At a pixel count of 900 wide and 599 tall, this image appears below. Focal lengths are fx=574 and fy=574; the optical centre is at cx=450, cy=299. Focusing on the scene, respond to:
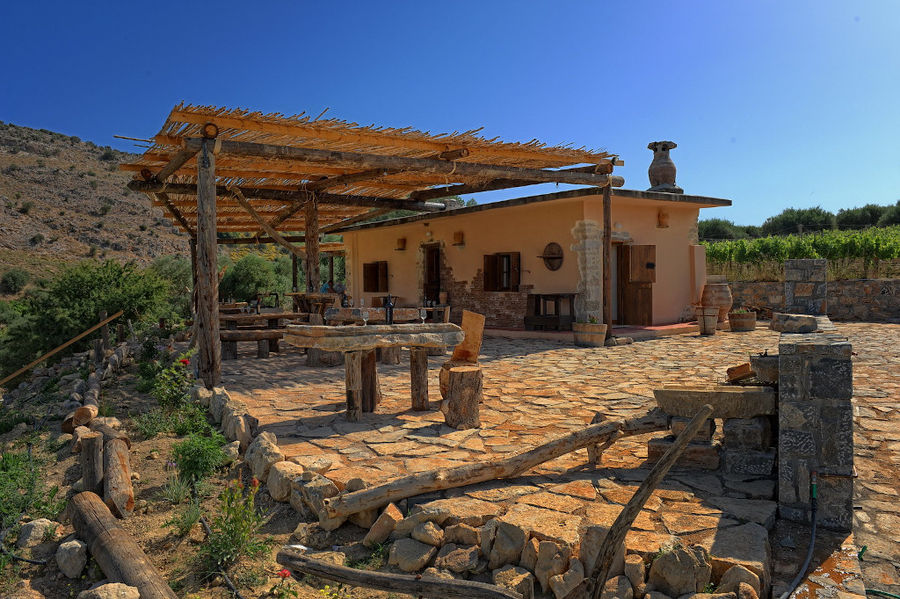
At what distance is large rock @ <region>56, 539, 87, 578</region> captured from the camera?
3.54m

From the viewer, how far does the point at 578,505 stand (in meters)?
3.40

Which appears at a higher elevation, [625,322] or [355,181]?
[355,181]

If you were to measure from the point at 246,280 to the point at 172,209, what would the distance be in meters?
10.9

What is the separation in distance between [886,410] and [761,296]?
462 inches

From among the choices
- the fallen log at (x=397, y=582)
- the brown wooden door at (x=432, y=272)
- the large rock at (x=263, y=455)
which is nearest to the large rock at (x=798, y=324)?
the fallen log at (x=397, y=582)

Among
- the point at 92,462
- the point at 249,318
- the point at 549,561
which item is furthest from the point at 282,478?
the point at 249,318

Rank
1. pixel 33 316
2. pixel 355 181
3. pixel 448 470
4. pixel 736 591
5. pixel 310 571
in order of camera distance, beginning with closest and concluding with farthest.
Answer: pixel 736 591
pixel 310 571
pixel 448 470
pixel 355 181
pixel 33 316

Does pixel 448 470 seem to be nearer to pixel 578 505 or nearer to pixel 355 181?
pixel 578 505

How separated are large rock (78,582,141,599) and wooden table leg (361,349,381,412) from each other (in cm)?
287

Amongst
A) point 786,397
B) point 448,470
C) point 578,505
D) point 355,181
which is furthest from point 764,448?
point 355,181

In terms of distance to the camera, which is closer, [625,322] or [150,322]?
[625,322]

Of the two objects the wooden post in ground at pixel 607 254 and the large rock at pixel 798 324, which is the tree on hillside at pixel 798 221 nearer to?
the wooden post in ground at pixel 607 254

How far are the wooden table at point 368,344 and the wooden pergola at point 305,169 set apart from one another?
2.39 meters

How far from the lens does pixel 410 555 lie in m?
3.12
